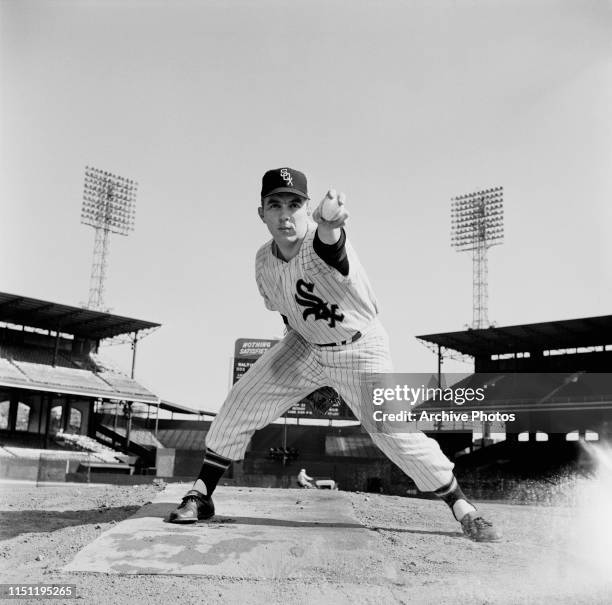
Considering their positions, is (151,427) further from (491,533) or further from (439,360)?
(491,533)

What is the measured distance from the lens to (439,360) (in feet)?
94.0

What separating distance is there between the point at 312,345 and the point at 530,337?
23478 millimetres

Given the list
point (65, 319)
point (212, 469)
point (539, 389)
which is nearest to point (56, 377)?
point (65, 319)

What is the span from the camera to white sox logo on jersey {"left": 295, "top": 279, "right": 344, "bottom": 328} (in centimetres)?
390

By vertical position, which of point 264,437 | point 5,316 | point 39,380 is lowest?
point 264,437

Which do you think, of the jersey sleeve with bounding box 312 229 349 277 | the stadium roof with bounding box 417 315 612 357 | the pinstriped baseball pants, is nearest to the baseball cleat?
the pinstriped baseball pants

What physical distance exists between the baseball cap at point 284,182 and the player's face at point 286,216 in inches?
1.4

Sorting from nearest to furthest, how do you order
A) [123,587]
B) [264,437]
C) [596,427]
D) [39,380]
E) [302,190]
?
[123,587]
[302,190]
[596,427]
[39,380]
[264,437]

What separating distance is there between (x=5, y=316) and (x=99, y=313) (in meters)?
3.67

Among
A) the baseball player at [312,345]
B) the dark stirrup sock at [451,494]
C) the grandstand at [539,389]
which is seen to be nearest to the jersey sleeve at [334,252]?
the baseball player at [312,345]

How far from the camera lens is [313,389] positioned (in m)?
4.45

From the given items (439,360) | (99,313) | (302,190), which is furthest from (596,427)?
(302,190)

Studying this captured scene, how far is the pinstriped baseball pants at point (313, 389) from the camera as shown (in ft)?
13.1

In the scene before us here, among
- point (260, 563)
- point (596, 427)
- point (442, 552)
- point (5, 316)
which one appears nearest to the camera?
point (260, 563)
